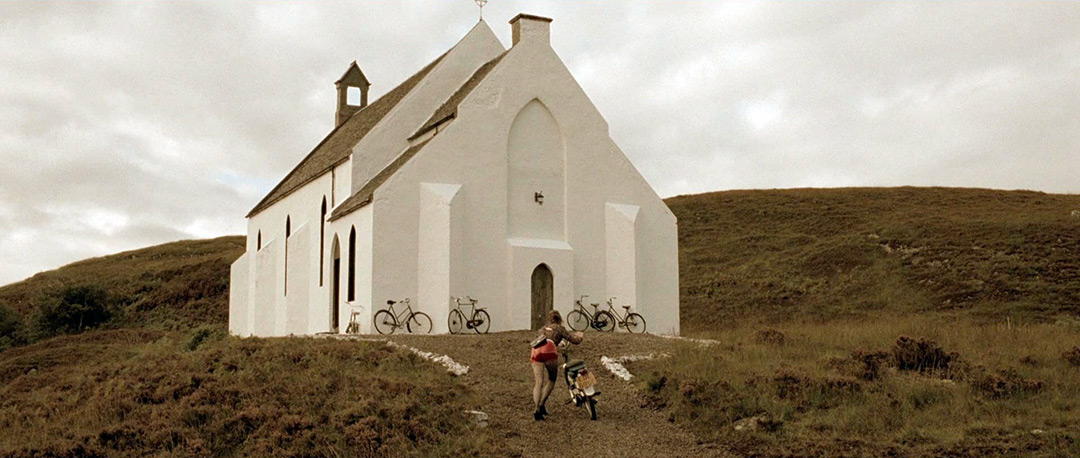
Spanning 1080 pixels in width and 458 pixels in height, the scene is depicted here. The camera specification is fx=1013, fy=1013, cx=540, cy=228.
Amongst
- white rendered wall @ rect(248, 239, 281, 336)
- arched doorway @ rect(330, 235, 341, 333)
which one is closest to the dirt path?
arched doorway @ rect(330, 235, 341, 333)

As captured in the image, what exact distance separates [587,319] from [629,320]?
48.0 inches

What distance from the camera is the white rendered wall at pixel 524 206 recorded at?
26.8 meters

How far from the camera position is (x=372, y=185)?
28.8 metres

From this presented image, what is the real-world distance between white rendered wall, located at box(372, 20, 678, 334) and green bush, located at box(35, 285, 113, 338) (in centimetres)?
2386

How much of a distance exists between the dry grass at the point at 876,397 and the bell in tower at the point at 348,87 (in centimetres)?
2600

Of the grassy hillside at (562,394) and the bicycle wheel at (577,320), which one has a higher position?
the bicycle wheel at (577,320)

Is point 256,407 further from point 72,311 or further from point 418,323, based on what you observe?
point 72,311

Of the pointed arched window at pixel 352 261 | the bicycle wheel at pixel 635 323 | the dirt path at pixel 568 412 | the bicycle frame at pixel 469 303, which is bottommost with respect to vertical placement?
the dirt path at pixel 568 412

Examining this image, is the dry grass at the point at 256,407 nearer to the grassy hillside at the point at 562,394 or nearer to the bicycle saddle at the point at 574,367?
the grassy hillside at the point at 562,394

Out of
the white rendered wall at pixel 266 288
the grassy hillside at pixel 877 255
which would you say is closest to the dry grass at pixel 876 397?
the white rendered wall at pixel 266 288

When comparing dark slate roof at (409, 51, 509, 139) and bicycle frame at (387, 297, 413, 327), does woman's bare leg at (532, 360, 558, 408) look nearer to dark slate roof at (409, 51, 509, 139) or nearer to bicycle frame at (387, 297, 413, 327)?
bicycle frame at (387, 297, 413, 327)

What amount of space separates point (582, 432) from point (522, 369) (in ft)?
Answer: 14.4

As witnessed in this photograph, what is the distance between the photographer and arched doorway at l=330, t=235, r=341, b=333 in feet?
100

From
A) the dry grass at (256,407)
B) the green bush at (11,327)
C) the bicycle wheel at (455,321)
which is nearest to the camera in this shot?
the dry grass at (256,407)
